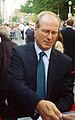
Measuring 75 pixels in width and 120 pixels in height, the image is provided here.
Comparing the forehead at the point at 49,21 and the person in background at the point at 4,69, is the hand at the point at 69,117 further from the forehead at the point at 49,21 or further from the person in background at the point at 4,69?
the person in background at the point at 4,69

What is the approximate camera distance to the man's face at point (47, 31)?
277 cm

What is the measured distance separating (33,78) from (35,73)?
0.04 m

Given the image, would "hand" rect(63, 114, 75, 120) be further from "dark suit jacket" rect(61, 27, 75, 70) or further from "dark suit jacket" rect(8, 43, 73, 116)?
"dark suit jacket" rect(61, 27, 75, 70)

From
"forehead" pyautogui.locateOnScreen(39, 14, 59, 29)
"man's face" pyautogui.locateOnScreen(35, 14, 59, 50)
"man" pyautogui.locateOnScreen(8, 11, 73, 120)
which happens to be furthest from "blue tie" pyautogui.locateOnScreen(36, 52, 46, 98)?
"forehead" pyautogui.locateOnScreen(39, 14, 59, 29)

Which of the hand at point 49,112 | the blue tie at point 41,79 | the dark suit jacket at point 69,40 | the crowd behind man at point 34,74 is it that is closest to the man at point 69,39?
the dark suit jacket at point 69,40

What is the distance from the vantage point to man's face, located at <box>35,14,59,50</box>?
2.77 metres

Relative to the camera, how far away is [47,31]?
9.09 feet

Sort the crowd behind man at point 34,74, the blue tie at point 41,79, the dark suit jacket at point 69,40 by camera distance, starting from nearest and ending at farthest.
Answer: the crowd behind man at point 34,74, the blue tie at point 41,79, the dark suit jacket at point 69,40

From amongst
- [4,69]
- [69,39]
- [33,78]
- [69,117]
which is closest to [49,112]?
[69,117]

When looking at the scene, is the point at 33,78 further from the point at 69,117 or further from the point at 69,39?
the point at 69,39

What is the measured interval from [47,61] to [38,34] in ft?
0.86

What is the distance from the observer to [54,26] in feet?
9.13

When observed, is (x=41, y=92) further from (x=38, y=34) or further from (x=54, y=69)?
(x=38, y=34)

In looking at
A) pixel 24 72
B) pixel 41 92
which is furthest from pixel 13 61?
pixel 41 92
